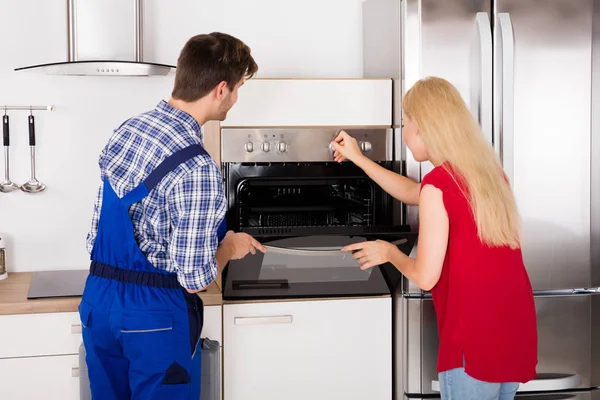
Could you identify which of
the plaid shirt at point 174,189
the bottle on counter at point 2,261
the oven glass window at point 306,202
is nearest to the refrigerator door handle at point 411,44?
the oven glass window at point 306,202

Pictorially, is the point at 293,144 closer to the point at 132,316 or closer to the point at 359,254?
the point at 359,254

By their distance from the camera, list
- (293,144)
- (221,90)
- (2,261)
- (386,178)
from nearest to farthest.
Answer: (221,90), (386,178), (293,144), (2,261)

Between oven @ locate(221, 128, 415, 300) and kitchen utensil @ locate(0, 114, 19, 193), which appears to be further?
kitchen utensil @ locate(0, 114, 19, 193)

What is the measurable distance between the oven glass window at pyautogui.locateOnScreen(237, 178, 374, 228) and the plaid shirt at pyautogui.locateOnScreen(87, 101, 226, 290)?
25.5 inches

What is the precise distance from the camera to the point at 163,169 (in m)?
1.65

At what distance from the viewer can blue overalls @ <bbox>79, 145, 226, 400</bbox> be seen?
174cm

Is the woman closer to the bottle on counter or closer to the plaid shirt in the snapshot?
the plaid shirt

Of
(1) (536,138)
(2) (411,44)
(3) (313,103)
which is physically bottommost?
(1) (536,138)

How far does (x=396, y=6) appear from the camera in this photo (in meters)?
2.31

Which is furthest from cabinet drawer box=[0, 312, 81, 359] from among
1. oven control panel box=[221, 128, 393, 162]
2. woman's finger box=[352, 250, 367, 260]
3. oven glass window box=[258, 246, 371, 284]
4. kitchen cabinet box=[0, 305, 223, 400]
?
woman's finger box=[352, 250, 367, 260]

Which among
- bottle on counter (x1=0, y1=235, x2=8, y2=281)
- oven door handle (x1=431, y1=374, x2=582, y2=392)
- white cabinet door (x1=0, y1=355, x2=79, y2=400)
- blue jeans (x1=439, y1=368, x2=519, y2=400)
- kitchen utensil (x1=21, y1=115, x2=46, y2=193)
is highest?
kitchen utensil (x1=21, y1=115, x2=46, y2=193)

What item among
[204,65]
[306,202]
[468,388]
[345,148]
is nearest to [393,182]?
[345,148]

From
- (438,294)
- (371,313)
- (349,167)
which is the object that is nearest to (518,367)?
(438,294)

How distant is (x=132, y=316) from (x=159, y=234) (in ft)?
0.68
